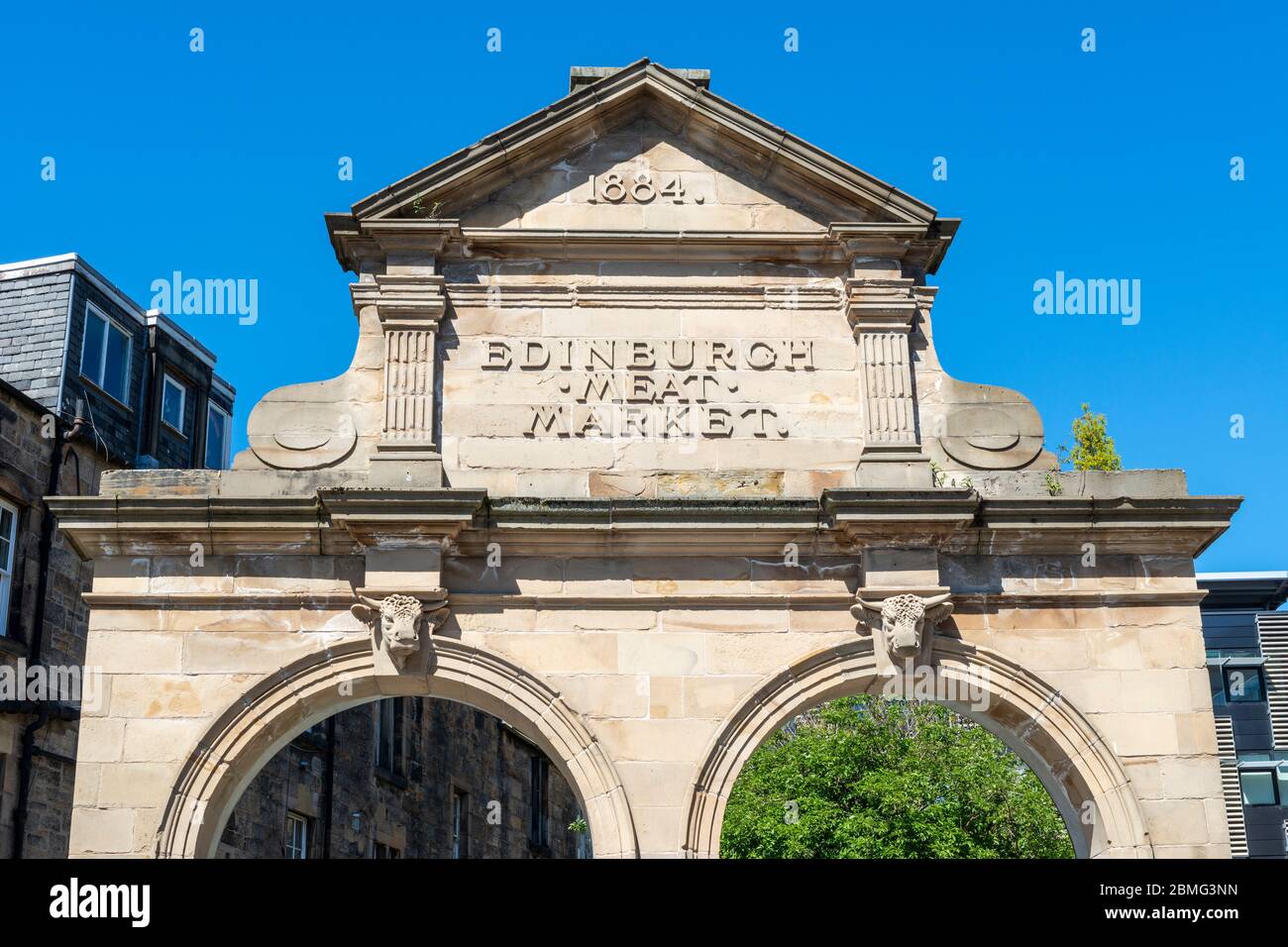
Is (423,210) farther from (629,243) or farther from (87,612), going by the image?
(87,612)

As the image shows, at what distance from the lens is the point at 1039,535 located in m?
12.0

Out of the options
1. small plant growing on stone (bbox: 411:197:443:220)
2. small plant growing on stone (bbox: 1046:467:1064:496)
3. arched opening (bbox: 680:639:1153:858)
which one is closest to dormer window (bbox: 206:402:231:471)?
small plant growing on stone (bbox: 411:197:443:220)

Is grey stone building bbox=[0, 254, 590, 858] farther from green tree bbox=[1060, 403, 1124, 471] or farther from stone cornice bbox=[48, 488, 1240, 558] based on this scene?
green tree bbox=[1060, 403, 1124, 471]

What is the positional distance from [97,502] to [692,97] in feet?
19.1

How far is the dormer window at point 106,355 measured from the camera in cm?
2058

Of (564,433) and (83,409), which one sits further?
→ (83,409)

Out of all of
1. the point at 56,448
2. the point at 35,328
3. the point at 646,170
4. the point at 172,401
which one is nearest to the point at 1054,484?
the point at 646,170

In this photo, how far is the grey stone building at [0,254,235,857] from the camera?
17.2 metres

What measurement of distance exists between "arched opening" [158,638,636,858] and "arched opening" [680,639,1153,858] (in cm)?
72

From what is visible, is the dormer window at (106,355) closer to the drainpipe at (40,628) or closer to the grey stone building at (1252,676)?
the drainpipe at (40,628)

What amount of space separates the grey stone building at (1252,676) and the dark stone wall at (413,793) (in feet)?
44.8
